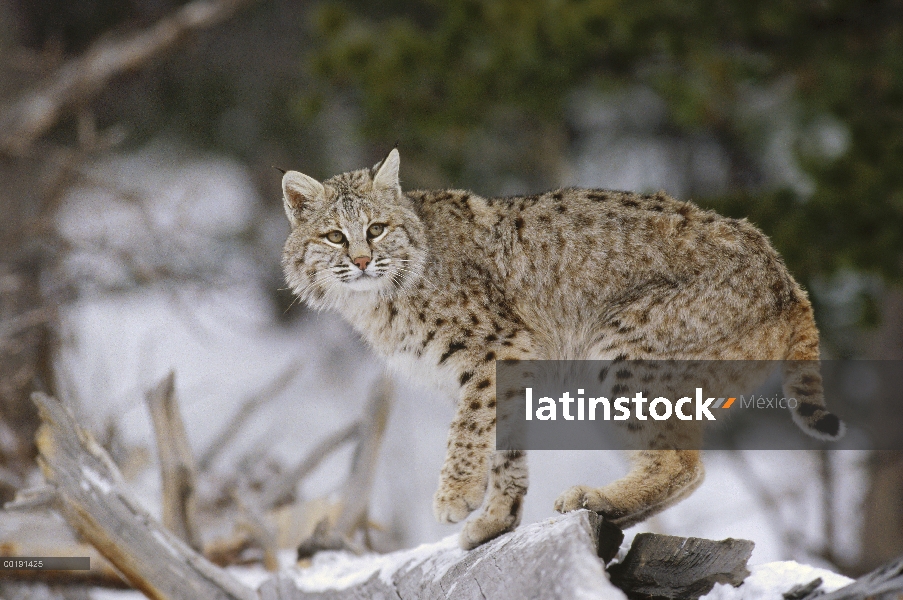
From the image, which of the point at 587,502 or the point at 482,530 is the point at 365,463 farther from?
the point at 587,502

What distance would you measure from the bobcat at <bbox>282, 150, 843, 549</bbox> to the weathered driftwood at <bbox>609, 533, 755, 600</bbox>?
36 cm

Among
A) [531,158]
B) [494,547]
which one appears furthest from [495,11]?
[494,547]

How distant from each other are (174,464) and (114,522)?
0.81 metres

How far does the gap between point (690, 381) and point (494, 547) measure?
108 centimetres

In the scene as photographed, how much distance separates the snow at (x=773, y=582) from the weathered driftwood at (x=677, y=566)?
0.03 metres

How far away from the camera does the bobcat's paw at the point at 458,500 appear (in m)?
3.95

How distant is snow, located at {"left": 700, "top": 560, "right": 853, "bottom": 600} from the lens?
3.21 m

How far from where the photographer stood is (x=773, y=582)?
330 centimetres

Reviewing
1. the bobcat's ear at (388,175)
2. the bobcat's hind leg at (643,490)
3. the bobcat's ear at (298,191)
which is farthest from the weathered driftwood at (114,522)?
the bobcat's ear at (388,175)

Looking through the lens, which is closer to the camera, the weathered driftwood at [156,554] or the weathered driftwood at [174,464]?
the weathered driftwood at [156,554]

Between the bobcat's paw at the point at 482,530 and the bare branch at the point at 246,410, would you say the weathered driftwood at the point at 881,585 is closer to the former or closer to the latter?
the bobcat's paw at the point at 482,530

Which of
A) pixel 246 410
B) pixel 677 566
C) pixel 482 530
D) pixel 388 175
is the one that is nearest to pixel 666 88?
pixel 246 410

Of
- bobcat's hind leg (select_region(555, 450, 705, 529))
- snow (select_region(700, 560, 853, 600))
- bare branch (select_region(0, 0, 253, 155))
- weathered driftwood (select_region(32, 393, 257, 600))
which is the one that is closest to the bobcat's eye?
bobcat's hind leg (select_region(555, 450, 705, 529))

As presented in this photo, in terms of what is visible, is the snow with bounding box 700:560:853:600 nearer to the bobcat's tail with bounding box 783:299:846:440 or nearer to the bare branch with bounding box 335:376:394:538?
the bobcat's tail with bounding box 783:299:846:440
